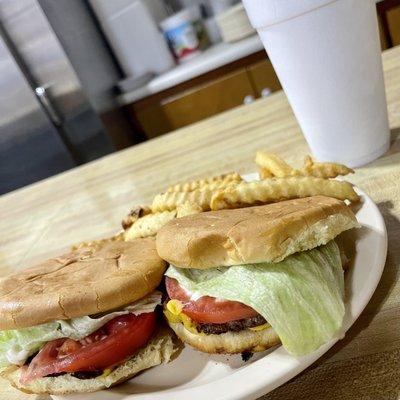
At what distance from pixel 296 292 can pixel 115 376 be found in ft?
1.19

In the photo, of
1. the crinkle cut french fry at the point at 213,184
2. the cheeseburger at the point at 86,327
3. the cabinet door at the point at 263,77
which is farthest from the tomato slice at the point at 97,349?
the cabinet door at the point at 263,77

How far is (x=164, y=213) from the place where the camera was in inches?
43.8

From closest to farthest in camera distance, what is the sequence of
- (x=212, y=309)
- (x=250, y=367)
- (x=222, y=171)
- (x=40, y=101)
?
(x=250, y=367) < (x=212, y=309) < (x=222, y=171) < (x=40, y=101)

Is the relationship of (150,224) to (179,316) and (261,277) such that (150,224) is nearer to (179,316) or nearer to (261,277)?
(179,316)

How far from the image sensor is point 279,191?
3.04 feet

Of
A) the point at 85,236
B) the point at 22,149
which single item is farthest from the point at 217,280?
the point at 22,149

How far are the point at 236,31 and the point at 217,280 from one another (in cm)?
344

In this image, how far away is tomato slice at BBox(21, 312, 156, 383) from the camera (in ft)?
2.83

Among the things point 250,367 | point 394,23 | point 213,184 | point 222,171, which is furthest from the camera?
point 394,23

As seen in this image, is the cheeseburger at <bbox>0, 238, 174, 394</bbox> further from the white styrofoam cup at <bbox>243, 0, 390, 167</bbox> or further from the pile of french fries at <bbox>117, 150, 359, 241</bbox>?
the white styrofoam cup at <bbox>243, 0, 390, 167</bbox>

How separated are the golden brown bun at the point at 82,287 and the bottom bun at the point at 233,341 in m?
0.12

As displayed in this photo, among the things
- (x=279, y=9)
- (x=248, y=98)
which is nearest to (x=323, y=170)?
(x=279, y=9)

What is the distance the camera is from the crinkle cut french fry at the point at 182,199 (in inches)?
41.8

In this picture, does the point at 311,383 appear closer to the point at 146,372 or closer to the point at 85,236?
the point at 146,372
